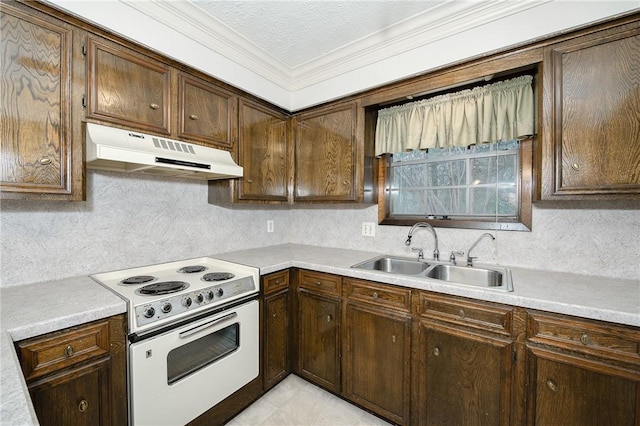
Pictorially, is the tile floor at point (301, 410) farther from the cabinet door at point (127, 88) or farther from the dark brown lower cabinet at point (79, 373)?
the cabinet door at point (127, 88)

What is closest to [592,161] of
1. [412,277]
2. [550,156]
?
[550,156]

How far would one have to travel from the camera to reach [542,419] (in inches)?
50.9

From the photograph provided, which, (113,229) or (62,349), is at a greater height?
(113,229)

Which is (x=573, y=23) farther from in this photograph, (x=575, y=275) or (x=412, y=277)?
(x=412, y=277)

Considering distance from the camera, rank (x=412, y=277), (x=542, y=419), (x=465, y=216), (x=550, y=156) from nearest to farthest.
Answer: (x=542, y=419) → (x=550, y=156) → (x=412, y=277) → (x=465, y=216)

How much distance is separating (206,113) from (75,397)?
1.72m

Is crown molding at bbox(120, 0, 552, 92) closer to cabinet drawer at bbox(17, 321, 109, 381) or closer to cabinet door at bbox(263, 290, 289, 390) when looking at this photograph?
cabinet drawer at bbox(17, 321, 109, 381)

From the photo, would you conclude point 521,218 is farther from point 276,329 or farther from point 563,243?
point 276,329

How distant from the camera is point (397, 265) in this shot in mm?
2238

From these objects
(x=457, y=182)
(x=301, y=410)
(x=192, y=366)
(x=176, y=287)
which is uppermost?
(x=457, y=182)

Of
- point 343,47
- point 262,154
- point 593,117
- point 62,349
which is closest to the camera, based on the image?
point 62,349

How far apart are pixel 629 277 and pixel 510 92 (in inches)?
51.3

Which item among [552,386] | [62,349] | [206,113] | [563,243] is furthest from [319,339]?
[206,113]

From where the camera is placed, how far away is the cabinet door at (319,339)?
6.46ft
